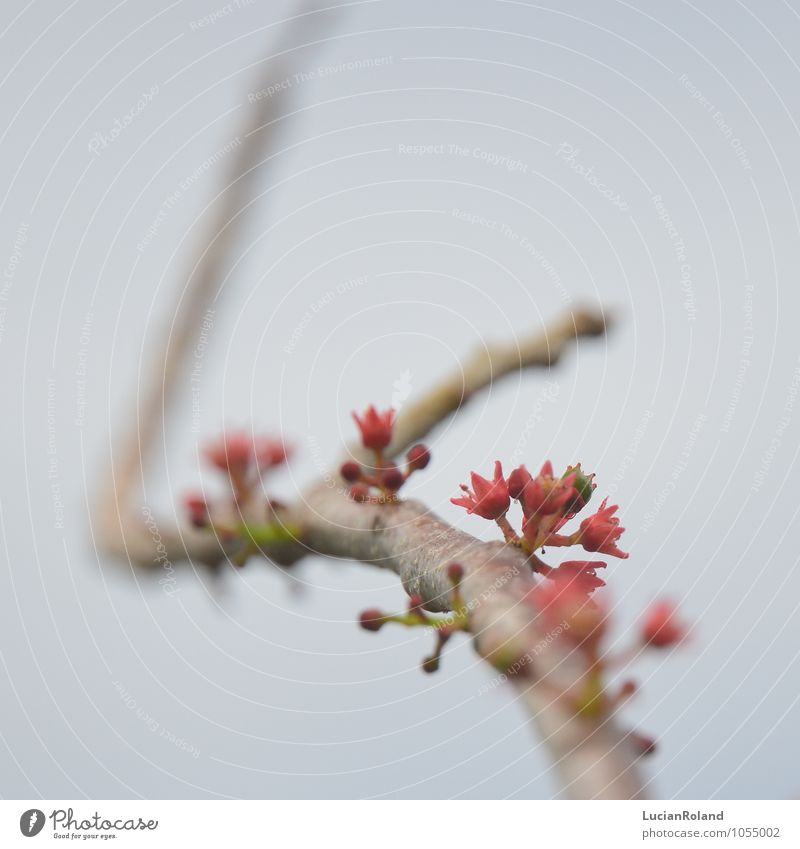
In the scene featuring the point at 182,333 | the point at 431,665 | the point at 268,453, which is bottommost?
the point at 431,665

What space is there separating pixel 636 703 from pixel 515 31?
0.54 m

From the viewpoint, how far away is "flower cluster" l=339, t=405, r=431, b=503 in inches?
16.0

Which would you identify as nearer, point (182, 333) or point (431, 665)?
point (431, 665)

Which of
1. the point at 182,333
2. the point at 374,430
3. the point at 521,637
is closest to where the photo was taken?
the point at 521,637

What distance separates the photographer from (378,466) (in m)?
0.42

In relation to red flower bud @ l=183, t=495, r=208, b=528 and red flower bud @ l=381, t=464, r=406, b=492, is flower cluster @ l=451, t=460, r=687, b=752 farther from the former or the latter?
red flower bud @ l=183, t=495, r=208, b=528

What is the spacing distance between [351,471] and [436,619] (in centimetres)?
8

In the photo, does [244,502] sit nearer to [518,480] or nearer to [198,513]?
[198,513]

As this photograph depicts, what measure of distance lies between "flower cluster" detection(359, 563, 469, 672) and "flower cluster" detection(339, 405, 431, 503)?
0.05 metres

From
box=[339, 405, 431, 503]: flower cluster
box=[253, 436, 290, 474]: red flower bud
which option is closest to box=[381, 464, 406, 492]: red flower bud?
A: box=[339, 405, 431, 503]: flower cluster

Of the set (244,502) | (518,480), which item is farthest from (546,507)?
(244,502)

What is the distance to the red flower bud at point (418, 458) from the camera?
1.32 feet

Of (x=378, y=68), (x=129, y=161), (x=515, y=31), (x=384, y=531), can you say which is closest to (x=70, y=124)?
(x=129, y=161)

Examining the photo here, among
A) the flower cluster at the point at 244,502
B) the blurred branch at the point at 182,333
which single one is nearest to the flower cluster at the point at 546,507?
the flower cluster at the point at 244,502
